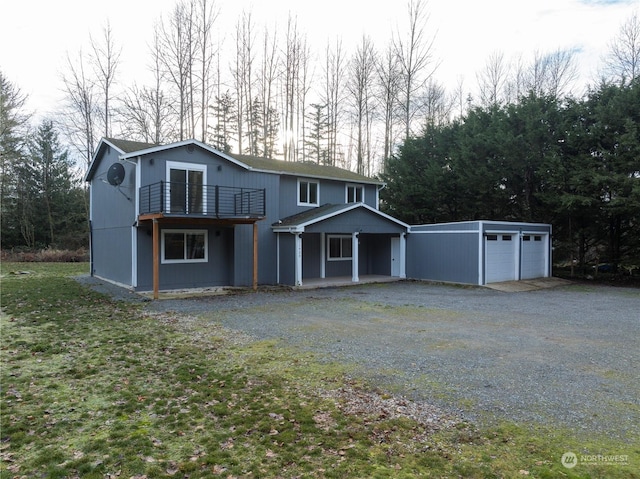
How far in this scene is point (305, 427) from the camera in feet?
12.9

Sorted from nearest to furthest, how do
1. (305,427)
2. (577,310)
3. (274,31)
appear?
(305,427), (577,310), (274,31)

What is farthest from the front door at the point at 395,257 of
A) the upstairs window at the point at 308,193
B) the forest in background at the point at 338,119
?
the forest in background at the point at 338,119

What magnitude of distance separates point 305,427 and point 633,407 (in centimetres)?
340

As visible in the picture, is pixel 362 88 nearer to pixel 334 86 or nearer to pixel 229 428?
pixel 334 86

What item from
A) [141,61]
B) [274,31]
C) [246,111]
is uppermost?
[274,31]

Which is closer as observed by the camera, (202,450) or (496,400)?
(202,450)

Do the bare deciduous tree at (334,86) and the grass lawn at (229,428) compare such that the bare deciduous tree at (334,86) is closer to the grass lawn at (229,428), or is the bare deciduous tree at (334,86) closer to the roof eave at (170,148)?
the roof eave at (170,148)

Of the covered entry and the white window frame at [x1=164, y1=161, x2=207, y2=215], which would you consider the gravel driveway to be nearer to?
the covered entry

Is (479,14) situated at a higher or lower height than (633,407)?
higher

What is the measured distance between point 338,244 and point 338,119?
47.0 feet

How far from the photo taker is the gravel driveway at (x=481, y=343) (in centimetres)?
448

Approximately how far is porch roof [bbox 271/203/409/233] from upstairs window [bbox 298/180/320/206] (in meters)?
0.40

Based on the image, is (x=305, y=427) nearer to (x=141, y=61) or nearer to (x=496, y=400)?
(x=496, y=400)

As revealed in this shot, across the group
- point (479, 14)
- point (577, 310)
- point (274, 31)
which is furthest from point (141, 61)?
point (577, 310)
